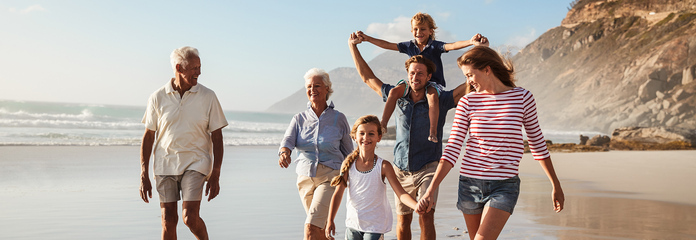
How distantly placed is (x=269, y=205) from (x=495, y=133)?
496cm

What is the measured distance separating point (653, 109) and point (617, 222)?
139 ft

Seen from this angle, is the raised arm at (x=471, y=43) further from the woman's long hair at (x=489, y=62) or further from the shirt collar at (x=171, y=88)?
the shirt collar at (x=171, y=88)

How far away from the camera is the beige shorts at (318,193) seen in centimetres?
462

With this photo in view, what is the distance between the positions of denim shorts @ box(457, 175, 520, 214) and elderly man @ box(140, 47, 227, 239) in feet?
6.26

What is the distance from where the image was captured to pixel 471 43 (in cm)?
454

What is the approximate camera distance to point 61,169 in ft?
38.7

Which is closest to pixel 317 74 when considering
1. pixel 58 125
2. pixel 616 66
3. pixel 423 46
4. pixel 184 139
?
pixel 423 46

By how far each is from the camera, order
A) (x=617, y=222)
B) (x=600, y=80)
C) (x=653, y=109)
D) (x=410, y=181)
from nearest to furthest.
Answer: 1. (x=410, y=181)
2. (x=617, y=222)
3. (x=653, y=109)
4. (x=600, y=80)

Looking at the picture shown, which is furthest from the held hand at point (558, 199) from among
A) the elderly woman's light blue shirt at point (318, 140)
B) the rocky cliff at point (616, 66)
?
the rocky cliff at point (616, 66)

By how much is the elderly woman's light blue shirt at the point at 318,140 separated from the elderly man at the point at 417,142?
0.55 meters

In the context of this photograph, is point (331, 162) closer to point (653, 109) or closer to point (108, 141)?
point (108, 141)

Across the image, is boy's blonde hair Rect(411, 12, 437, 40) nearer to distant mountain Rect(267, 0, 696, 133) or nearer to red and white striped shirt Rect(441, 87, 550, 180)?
red and white striped shirt Rect(441, 87, 550, 180)

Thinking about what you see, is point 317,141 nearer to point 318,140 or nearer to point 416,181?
point 318,140

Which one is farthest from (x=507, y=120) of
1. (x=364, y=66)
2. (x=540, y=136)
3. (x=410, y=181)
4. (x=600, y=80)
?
(x=600, y=80)
